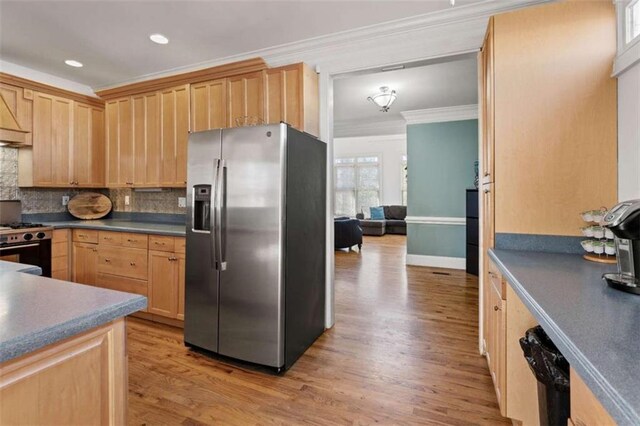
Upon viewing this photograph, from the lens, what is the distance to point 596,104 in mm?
1688

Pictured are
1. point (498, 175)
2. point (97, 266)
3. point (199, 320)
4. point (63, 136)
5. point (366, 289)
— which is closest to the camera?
point (498, 175)

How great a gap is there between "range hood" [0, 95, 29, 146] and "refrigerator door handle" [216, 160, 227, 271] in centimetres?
244

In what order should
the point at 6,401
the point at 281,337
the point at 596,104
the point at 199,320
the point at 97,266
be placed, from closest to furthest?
the point at 6,401
the point at 596,104
the point at 281,337
the point at 199,320
the point at 97,266

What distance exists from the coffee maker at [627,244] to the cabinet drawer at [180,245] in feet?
9.29

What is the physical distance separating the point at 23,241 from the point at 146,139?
1504 mm

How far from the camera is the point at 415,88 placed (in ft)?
14.3

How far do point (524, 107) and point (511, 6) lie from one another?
3.45ft

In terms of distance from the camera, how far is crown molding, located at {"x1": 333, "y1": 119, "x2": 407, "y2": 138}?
21.1ft

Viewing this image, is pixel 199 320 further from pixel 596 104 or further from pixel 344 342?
pixel 596 104

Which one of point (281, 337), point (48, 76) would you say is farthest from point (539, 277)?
point (48, 76)

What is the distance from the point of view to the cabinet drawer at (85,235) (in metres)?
3.28

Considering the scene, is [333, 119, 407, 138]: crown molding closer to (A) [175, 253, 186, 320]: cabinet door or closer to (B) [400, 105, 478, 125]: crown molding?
(B) [400, 105, 478, 125]: crown molding

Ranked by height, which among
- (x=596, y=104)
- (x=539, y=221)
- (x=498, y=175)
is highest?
(x=596, y=104)

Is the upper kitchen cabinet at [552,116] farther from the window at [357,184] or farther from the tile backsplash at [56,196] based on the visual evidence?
the window at [357,184]
